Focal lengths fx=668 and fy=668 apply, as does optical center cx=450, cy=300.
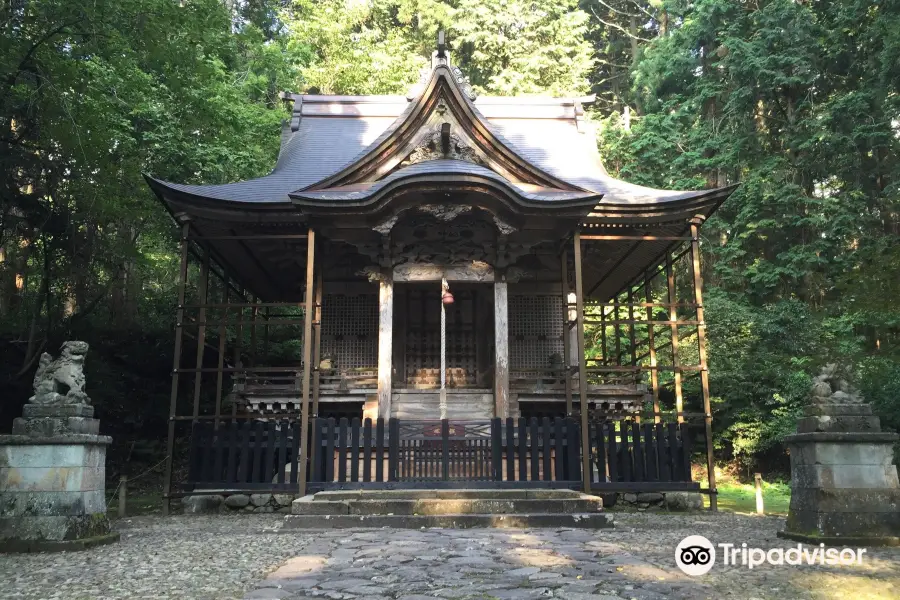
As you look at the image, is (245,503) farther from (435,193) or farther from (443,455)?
(435,193)

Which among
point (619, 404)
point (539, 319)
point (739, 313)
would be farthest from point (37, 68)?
point (739, 313)

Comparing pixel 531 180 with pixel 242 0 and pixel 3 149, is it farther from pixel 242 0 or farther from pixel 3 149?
pixel 242 0

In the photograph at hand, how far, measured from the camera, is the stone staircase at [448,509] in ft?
27.2

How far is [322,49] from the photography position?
27969 millimetres

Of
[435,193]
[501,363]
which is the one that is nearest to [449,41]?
[435,193]

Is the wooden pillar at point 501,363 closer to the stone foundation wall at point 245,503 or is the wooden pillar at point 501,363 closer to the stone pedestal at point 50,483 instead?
the stone foundation wall at point 245,503

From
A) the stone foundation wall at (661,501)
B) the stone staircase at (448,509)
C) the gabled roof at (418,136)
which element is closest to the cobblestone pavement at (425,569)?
the stone staircase at (448,509)

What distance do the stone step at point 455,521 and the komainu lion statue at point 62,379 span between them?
9.49 feet

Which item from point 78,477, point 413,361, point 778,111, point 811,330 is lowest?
point 78,477

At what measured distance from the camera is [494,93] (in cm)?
2823

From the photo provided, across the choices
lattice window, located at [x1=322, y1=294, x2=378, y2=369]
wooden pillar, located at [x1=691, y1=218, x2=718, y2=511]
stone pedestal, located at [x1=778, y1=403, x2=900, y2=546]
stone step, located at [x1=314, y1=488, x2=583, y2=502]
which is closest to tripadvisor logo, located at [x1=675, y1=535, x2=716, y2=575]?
stone pedestal, located at [x1=778, y1=403, x2=900, y2=546]

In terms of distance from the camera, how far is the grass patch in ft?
42.4

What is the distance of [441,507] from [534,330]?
639 cm

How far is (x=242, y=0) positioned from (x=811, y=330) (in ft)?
89.4
